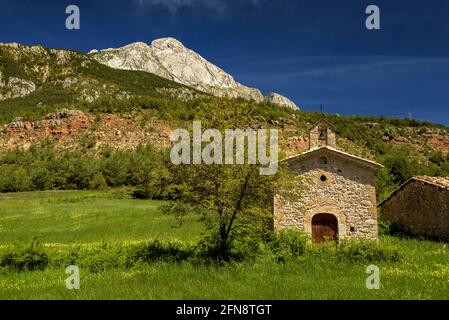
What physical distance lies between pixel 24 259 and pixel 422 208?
24.7m

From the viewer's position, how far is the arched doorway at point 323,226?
74.4ft

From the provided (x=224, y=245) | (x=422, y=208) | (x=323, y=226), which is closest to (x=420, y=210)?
(x=422, y=208)

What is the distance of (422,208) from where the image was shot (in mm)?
27891

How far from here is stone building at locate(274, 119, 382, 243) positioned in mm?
22625

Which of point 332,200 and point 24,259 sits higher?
point 332,200

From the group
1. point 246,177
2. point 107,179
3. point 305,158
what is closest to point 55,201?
point 107,179

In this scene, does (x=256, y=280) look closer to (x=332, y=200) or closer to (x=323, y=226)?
(x=323, y=226)

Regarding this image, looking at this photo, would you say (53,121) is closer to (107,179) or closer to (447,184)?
(107,179)

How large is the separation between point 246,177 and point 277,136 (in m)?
2.20

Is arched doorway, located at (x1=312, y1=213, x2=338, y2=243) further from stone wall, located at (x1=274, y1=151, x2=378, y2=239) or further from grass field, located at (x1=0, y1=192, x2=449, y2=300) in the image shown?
grass field, located at (x1=0, y1=192, x2=449, y2=300)

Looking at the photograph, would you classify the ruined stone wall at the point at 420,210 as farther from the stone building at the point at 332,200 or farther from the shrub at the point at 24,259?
the shrub at the point at 24,259

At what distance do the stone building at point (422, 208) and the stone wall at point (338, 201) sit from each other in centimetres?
580

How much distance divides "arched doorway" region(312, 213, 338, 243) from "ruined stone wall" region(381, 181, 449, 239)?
307 inches

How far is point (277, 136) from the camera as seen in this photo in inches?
637
